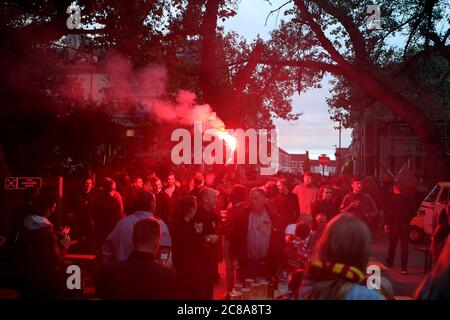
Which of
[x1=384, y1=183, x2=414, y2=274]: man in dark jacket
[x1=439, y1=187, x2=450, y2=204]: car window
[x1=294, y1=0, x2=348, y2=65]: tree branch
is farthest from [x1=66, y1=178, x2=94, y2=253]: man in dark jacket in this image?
[x1=439, y1=187, x2=450, y2=204]: car window

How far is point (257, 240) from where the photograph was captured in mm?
6273

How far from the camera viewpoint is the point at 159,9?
503 inches

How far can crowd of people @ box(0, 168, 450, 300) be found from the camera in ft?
8.47

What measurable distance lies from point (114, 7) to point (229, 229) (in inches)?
278

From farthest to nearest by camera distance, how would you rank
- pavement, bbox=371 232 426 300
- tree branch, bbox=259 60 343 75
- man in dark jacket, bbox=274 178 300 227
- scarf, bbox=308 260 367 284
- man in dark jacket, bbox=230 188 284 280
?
tree branch, bbox=259 60 343 75, man in dark jacket, bbox=274 178 300 227, pavement, bbox=371 232 426 300, man in dark jacket, bbox=230 188 284 280, scarf, bbox=308 260 367 284

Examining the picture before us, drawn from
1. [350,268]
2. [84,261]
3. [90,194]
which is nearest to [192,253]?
[84,261]

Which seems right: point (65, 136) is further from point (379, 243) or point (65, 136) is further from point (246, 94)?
point (379, 243)

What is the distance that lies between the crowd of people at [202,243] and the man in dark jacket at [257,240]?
13 millimetres

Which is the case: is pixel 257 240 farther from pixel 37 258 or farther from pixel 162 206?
pixel 162 206

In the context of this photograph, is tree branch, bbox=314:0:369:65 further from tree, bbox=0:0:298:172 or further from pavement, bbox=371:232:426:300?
pavement, bbox=371:232:426:300

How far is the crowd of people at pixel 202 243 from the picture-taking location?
2.58 metres

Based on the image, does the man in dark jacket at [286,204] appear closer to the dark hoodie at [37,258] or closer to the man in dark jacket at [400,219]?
the man in dark jacket at [400,219]

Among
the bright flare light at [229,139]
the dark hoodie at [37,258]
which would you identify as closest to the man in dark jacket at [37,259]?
the dark hoodie at [37,258]

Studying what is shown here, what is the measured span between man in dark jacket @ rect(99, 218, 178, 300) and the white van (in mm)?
9878
